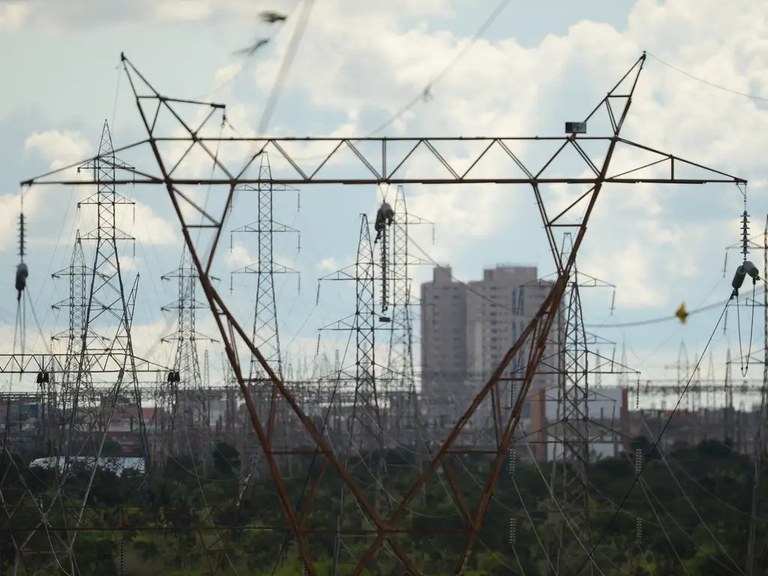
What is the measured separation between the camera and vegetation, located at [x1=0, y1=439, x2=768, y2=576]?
45.1 m

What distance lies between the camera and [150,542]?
2028 inches

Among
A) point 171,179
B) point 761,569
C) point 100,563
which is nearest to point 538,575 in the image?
point 761,569

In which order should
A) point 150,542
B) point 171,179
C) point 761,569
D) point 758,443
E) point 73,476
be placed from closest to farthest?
point 171,179 → point 758,443 → point 761,569 → point 150,542 → point 73,476

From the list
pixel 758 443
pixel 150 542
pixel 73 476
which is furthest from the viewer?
pixel 73 476

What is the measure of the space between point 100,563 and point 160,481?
842 inches

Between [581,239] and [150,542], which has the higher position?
[581,239]

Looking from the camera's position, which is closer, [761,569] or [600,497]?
[761,569]

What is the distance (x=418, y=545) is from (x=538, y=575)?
23.5ft

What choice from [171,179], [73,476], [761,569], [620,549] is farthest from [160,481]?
[171,179]

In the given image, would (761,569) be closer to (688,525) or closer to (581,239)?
(688,525)

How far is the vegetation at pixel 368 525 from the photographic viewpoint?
1774 inches

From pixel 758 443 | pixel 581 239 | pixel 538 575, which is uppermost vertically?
pixel 581 239

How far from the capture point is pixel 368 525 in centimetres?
5500

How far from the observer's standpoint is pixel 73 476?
64875 mm
